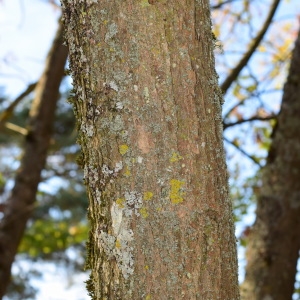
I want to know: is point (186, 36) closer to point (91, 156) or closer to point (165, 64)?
point (165, 64)

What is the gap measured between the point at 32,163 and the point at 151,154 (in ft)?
11.1

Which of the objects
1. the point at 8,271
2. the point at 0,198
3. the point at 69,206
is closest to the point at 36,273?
the point at 69,206

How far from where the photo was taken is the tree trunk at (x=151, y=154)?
89cm

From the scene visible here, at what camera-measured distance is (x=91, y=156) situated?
3.15 feet

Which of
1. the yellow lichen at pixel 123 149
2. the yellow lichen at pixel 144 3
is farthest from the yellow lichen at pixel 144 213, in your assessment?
the yellow lichen at pixel 144 3

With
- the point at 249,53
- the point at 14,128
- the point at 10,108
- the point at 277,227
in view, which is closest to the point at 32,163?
the point at 14,128

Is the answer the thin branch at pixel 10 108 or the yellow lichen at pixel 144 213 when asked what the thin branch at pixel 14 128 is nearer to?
the thin branch at pixel 10 108

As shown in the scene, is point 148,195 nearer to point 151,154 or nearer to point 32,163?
point 151,154

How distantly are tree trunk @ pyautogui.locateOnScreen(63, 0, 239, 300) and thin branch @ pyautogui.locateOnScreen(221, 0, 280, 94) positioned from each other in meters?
2.88

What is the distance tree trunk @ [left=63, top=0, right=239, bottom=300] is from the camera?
0.89m

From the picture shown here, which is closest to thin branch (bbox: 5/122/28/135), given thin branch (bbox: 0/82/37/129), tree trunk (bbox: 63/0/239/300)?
thin branch (bbox: 0/82/37/129)

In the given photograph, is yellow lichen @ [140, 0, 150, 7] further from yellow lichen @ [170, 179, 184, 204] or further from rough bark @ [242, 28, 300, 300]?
rough bark @ [242, 28, 300, 300]

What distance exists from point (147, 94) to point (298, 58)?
8.33 feet

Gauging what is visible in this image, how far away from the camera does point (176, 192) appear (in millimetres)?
905
